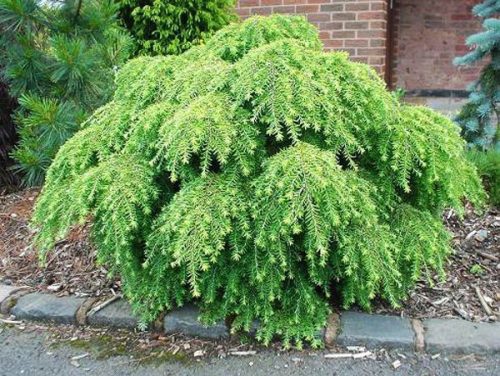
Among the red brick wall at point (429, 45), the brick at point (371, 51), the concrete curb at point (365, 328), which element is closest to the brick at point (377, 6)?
the brick at point (371, 51)

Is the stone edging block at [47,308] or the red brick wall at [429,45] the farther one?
the red brick wall at [429,45]

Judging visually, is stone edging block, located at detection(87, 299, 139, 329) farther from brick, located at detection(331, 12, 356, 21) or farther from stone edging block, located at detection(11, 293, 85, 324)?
brick, located at detection(331, 12, 356, 21)

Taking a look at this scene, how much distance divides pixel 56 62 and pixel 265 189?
2.19 metres

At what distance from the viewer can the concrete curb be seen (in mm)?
2656

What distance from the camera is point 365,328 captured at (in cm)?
274

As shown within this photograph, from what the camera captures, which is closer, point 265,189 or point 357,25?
point 265,189

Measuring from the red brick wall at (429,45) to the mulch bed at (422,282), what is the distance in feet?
15.0

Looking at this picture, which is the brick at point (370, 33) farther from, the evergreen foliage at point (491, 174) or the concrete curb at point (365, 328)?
the concrete curb at point (365, 328)

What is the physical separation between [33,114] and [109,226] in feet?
4.79

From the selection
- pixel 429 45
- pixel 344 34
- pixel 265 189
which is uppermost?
pixel 429 45

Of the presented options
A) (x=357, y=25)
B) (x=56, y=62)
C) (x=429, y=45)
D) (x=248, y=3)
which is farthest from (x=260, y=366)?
(x=429, y=45)

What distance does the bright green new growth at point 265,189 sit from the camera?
2.43 m

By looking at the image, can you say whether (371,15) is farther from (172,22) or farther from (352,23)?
(172,22)

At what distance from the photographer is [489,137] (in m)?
4.88
